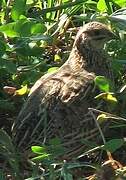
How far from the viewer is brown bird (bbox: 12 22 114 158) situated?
13.6 feet

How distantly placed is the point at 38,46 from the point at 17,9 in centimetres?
26

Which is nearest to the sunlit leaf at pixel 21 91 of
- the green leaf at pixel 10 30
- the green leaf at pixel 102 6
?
the green leaf at pixel 10 30

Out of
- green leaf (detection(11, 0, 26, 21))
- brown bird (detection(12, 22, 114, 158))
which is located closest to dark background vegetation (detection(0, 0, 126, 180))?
green leaf (detection(11, 0, 26, 21))

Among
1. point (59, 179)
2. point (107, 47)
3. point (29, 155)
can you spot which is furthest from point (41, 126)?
point (107, 47)

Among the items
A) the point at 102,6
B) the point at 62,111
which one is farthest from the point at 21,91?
the point at 102,6

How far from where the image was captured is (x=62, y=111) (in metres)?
4.25

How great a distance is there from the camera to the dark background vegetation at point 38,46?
14.0 feet

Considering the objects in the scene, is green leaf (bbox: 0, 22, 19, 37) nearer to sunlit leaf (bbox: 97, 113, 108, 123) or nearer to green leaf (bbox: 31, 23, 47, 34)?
green leaf (bbox: 31, 23, 47, 34)

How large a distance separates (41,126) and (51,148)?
47 cm

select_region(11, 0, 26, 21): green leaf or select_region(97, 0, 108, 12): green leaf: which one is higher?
select_region(11, 0, 26, 21): green leaf

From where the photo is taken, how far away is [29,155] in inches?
158

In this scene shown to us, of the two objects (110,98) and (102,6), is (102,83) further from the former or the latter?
(102,6)

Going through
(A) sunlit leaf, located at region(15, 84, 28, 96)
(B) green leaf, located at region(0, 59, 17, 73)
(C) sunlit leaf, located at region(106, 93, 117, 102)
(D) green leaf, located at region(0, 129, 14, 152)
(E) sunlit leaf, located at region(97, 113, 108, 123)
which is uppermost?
(B) green leaf, located at region(0, 59, 17, 73)

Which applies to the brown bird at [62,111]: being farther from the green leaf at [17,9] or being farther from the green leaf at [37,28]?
the green leaf at [17,9]
